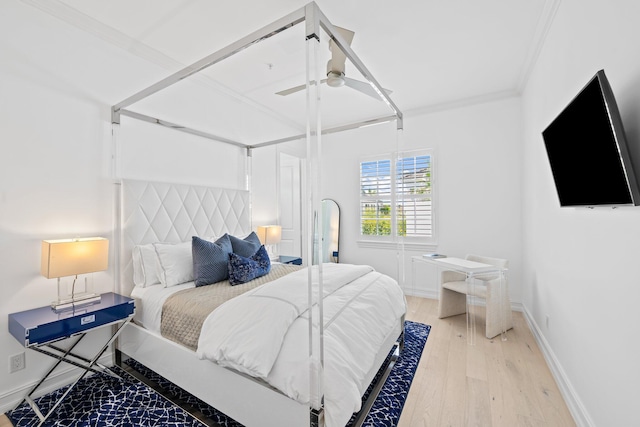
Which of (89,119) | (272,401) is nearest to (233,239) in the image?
(89,119)

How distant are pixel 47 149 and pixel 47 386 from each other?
1700 millimetres

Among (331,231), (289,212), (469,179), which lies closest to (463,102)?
(469,179)

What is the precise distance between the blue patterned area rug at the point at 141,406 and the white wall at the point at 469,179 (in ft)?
7.46

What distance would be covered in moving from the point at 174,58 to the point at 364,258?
3.69 m

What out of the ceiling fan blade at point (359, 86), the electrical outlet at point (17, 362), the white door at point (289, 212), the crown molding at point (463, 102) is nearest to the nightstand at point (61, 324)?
the electrical outlet at point (17, 362)

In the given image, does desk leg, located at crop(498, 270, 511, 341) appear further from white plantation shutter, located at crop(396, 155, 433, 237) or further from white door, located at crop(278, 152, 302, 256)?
white door, located at crop(278, 152, 302, 256)

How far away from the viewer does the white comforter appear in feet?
4.64

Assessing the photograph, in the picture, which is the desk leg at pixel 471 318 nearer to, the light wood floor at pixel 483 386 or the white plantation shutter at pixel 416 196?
the light wood floor at pixel 483 386

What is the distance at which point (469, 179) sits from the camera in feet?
13.0

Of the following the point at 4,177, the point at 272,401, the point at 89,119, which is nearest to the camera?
the point at 272,401

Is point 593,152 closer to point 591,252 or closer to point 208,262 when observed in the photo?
point 591,252

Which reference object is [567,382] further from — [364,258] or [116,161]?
[116,161]

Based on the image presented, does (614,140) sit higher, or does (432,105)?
(432,105)

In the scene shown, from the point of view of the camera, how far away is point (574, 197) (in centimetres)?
174
